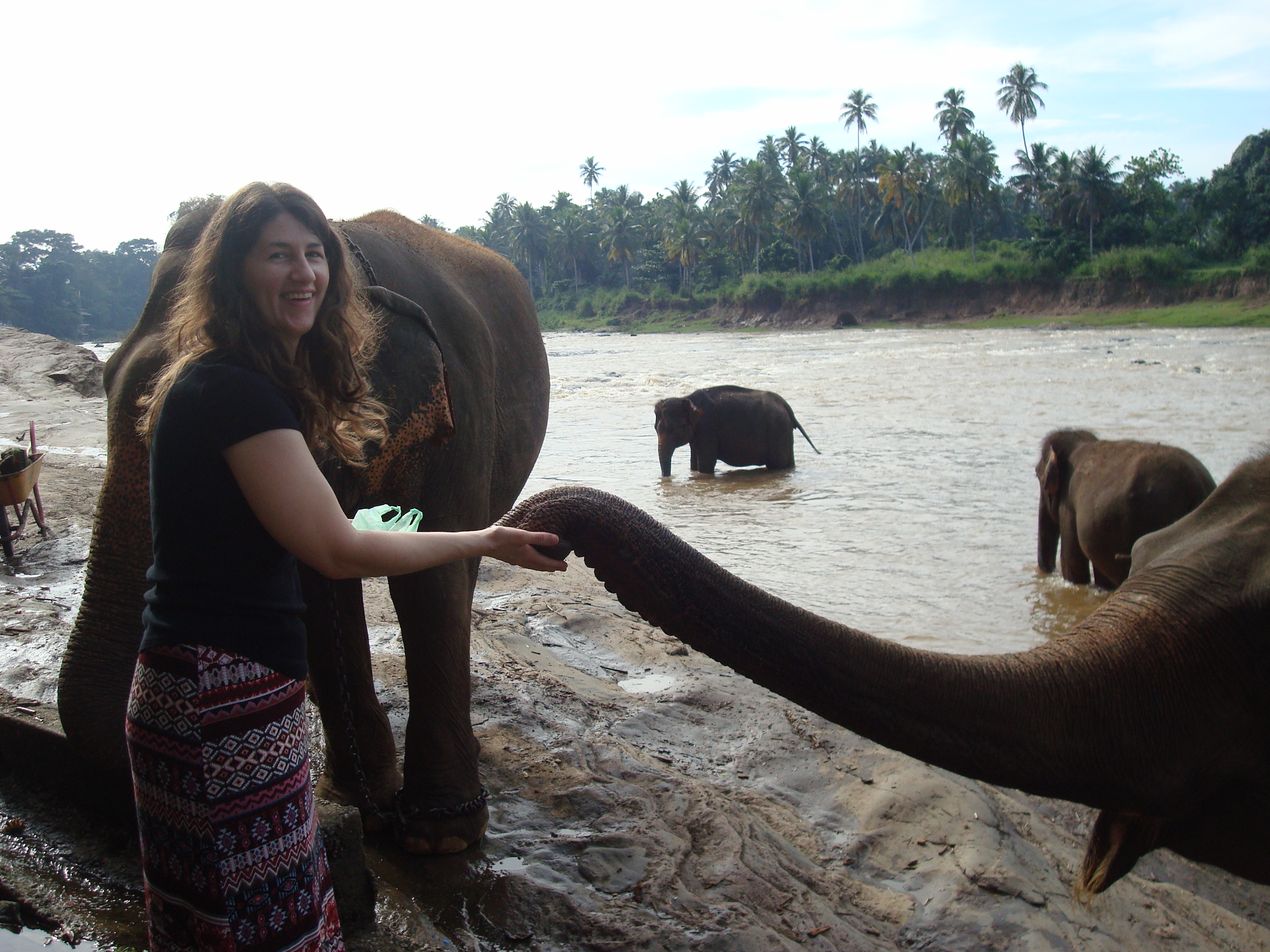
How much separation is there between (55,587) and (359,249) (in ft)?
13.1

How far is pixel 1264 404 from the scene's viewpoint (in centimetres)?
1627

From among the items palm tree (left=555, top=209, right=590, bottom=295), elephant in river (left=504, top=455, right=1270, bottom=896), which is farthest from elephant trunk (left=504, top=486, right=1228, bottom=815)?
palm tree (left=555, top=209, right=590, bottom=295)

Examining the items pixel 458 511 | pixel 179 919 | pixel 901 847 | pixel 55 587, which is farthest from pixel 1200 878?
pixel 55 587

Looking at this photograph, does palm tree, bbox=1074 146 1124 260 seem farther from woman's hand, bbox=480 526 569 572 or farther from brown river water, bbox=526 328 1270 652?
woman's hand, bbox=480 526 569 572

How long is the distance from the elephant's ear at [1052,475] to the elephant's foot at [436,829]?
568cm

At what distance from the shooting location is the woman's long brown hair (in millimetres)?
1641

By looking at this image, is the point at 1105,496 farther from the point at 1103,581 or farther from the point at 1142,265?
the point at 1142,265

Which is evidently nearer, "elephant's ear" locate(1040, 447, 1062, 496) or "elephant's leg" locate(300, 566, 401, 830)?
"elephant's leg" locate(300, 566, 401, 830)

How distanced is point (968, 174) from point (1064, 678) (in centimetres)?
6444

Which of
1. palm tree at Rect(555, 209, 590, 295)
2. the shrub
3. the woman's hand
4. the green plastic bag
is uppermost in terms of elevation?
palm tree at Rect(555, 209, 590, 295)

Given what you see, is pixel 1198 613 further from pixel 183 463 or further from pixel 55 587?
pixel 55 587

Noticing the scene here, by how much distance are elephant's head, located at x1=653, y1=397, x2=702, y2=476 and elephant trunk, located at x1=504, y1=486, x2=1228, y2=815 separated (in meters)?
11.3

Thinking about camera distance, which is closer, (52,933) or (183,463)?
(183,463)

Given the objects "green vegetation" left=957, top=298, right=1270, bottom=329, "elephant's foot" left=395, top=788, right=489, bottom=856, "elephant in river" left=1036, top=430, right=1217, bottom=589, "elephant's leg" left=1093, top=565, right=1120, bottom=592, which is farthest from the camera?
"green vegetation" left=957, top=298, right=1270, bottom=329
